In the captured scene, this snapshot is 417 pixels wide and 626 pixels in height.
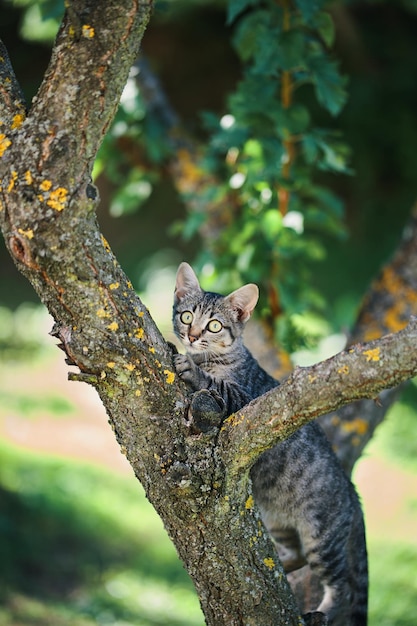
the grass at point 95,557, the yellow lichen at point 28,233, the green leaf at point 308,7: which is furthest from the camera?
the grass at point 95,557

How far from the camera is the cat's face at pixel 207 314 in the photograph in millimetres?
3201

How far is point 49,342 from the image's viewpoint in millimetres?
8211

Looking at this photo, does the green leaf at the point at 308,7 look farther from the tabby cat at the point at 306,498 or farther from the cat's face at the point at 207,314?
the tabby cat at the point at 306,498

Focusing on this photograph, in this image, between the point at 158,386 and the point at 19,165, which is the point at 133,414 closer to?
the point at 158,386

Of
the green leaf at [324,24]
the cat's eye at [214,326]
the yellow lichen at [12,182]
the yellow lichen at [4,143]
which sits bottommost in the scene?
the yellow lichen at [12,182]

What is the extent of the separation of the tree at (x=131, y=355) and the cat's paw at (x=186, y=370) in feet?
0.41

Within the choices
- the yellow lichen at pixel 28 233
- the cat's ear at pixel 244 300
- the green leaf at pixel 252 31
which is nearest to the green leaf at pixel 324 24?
the green leaf at pixel 252 31

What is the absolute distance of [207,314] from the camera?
128 inches

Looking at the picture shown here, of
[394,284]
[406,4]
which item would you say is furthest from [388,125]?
[394,284]

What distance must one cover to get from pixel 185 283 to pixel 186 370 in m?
0.94

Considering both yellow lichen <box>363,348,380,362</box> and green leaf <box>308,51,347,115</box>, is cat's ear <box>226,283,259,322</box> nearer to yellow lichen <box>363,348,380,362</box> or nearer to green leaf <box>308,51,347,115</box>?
green leaf <box>308,51,347,115</box>

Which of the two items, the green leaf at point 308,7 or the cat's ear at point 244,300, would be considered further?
the cat's ear at point 244,300

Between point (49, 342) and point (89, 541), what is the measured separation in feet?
11.4

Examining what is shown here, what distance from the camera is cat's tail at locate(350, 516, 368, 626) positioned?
2982 mm
